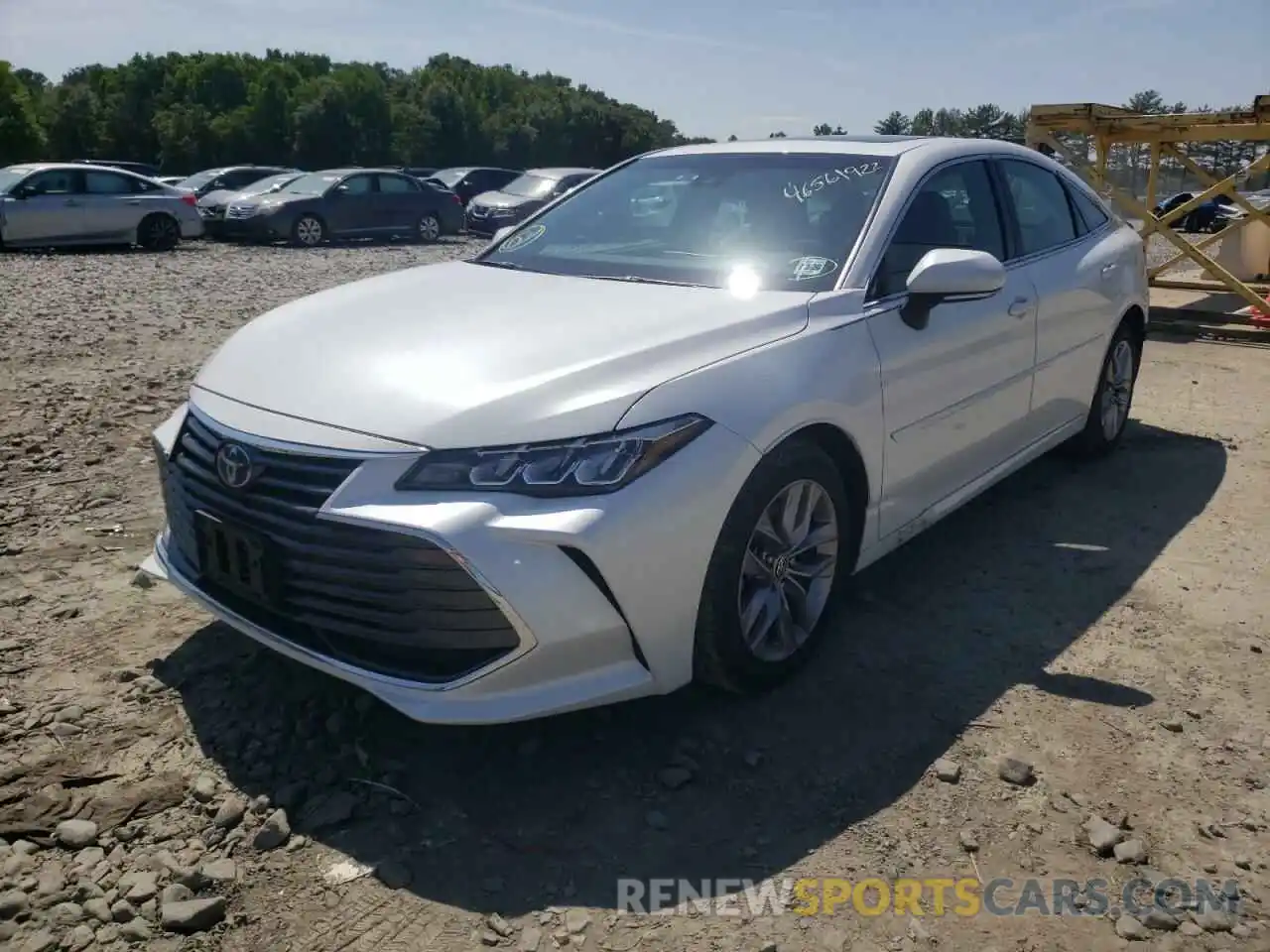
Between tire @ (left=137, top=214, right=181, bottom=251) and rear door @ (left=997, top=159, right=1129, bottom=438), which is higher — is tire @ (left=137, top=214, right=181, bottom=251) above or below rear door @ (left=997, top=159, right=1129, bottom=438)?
above

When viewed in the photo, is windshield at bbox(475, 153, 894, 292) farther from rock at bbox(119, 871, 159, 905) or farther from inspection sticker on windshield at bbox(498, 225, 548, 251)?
rock at bbox(119, 871, 159, 905)

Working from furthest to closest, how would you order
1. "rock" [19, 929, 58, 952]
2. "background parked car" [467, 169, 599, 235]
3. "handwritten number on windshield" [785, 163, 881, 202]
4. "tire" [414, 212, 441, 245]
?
"background parked car" [467, 169, 599, 235]
"tire" [414, 212, 441, 245]
"handwritten number on windshield" [785, 163, 881, 202]
"rock" [19, 929, 58, 952]

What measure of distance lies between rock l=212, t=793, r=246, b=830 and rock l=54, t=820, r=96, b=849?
10.8 inches

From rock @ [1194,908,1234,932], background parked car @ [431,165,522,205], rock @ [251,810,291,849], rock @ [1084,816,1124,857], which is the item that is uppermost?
background parked car @ [431,165,522,205]

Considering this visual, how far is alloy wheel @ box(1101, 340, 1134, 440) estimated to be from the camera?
17.5 feet

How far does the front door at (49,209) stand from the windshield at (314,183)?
3732mm

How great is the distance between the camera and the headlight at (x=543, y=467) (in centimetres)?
252

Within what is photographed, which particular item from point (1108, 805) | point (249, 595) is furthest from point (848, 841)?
point (249, 595)

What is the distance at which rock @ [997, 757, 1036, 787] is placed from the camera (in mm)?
2801

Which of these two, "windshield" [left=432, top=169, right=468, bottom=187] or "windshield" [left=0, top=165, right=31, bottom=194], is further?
"windshield" [left=432, top=169, right=468, bottom=187]

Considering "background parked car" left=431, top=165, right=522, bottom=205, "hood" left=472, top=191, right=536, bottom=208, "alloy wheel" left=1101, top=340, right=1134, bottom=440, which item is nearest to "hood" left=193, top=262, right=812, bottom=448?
"alloy wheel" left=1101, top=340, right=1134, bottom=440

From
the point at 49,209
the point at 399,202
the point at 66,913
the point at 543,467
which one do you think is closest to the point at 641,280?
the point at 543,467

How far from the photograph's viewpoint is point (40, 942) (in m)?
2.21

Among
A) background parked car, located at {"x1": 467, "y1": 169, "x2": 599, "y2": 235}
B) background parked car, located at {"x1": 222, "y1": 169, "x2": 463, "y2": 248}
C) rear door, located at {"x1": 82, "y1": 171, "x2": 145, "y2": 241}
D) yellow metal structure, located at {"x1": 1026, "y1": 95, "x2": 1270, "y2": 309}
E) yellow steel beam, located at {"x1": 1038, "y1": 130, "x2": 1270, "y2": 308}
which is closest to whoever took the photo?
yellow metal structure, located at {"x1": 1026, "y1": 95, "x2": 1270, "y2": 309}
